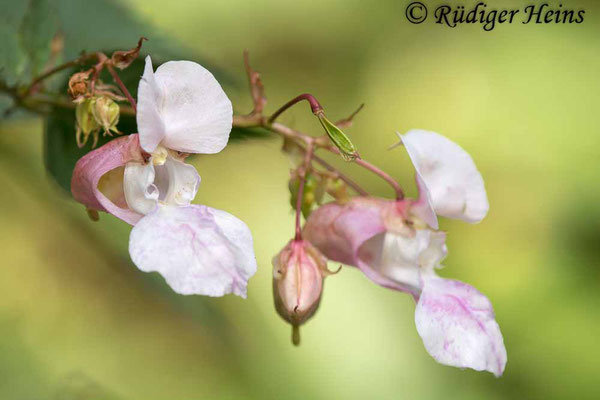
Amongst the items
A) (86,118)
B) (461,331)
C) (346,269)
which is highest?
(86,118)

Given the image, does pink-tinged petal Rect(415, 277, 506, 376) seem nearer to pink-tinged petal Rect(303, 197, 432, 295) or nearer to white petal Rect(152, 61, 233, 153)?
pink-tinged petal Rect(303, 197, 432, 295)

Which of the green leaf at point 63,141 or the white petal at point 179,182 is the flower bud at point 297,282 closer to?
the white petal at point 179,182

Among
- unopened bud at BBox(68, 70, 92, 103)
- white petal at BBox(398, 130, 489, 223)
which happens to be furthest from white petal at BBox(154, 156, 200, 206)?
white petal at BBox(398, 130, 489, 223)

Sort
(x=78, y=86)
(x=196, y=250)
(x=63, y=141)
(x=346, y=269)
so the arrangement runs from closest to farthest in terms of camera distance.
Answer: (x=196, y=250), (x=78, y=86), (x=63, y=141), (x=346, y=269)

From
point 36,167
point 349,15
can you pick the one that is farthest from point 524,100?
point 36,167

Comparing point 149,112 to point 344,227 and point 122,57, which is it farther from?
point 344,227

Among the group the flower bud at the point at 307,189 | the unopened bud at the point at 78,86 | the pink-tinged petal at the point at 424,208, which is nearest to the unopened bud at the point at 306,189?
the flower bud at the point at 307,189

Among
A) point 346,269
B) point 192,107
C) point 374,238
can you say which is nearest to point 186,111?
point 192,107
